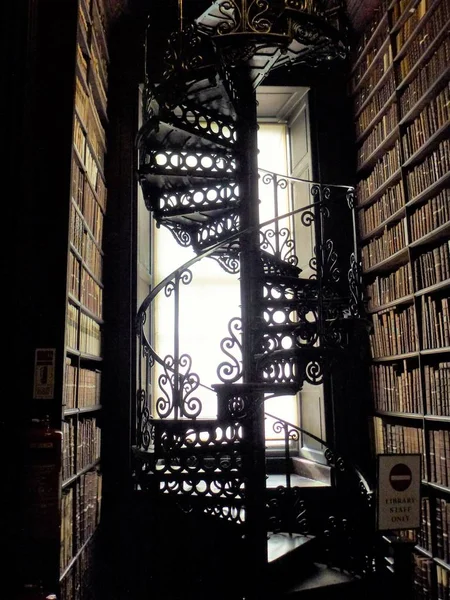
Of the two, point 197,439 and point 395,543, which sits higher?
point 197,439

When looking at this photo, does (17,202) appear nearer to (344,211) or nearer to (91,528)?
(91,528)

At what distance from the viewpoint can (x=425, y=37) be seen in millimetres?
3396

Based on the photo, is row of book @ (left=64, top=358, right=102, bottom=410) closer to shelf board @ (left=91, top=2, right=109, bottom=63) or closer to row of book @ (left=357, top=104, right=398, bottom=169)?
shelf board @ (left=91, top=2, right=109, bottom=63)

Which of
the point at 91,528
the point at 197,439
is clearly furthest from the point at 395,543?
the point at 91,528

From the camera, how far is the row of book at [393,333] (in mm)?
3525

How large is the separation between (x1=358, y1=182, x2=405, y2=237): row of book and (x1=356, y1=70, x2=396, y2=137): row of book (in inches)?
22.6

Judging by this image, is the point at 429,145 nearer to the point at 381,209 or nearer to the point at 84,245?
the point at 381,209

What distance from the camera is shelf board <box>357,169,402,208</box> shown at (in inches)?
148

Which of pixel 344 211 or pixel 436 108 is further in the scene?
pixel 344 211

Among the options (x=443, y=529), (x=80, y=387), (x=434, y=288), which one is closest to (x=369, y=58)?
(x=434, y=288)

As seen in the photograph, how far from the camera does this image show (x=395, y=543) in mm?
2254

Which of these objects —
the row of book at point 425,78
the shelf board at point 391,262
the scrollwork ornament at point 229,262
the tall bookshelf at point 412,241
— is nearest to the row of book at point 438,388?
the tall bookshelf at point 412,241

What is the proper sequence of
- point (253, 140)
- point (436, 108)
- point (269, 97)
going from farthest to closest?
point (269, 97)
point (253, 140)
point (436, 108)

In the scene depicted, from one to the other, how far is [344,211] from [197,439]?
2191mm
